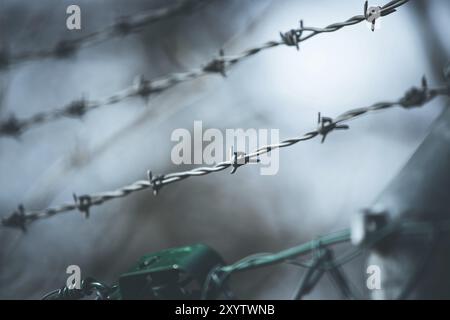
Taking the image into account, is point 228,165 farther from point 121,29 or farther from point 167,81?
point 121,29

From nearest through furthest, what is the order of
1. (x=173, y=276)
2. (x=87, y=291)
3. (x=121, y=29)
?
(x=173, y=276) → (x=87, y=291) → (x=121, y=29)

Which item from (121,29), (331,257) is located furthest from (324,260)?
(121,29)

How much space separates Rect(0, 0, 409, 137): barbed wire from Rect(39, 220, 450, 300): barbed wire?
707mm

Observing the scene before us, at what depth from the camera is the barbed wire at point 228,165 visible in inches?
85.0

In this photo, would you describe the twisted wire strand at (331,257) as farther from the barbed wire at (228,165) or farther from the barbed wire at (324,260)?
the barbed wire at (228,165)

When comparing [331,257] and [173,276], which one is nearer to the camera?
[331,257]

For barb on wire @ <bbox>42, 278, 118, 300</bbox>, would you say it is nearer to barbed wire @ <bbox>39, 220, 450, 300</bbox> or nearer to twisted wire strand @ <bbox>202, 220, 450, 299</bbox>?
barbed wire @ <bbox>39, 220, 450, 300</bbox>

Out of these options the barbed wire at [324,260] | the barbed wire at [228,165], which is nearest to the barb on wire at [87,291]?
the barbed wire at [324,260]

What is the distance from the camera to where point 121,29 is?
3289 millimetres

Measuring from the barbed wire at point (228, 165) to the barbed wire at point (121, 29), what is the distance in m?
0.79

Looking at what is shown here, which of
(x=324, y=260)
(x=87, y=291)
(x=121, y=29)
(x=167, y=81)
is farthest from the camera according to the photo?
(x=121, y=29)

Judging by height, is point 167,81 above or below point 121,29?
below

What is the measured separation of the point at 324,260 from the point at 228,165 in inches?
19.2
